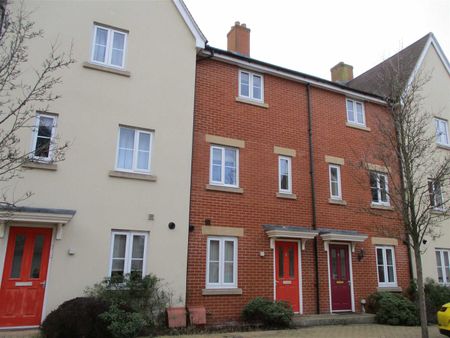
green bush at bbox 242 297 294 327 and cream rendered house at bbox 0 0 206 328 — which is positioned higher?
cream rendered house at bbox 0 0 206 328

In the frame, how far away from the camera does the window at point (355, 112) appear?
52.5 feet

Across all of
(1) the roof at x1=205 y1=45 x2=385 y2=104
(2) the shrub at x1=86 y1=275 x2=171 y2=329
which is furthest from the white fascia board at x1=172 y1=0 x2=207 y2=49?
(2) the shrub at x1=86 y1=275 x2=171 y2=329

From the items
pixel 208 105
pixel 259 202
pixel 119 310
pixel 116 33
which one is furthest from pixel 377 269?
pixel 116 33

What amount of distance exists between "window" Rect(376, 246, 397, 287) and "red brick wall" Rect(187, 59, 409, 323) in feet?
0.93

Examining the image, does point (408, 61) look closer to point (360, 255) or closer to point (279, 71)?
point (279, 71)

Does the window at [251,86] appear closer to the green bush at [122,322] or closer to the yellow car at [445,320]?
the green bush at [122,322]

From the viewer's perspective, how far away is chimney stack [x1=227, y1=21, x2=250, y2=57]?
15992mm

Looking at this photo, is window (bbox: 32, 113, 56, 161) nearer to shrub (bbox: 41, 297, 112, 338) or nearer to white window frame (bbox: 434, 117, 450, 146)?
shrub (bbox: 41, 297, 112, 338)

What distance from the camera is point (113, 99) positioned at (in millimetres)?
11125

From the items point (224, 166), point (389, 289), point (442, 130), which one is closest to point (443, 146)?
point (442, 130)

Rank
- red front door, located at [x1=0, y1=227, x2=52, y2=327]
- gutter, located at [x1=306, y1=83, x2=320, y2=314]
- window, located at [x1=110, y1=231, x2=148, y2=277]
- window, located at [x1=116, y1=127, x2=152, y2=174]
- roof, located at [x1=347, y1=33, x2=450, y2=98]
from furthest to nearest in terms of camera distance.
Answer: roof, located at [x1=347, y1=33, x2=450, y2=98] → gutter, located at [x1=306, y1=83, x2=320, y2=314] → window, located at [x1=116, y1=127, x2=152, y2=174] → window, located at [x1=110, y1=231, x2=148, y2=277] → red front door, located at [x1=0, y1=227, x2=52, y2=327]

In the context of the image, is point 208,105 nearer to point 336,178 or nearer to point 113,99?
point 113,99

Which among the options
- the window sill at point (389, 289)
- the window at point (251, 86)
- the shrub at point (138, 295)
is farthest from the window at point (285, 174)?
the shrub at point (138, 295)

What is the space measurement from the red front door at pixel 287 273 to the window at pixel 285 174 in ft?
6.08
